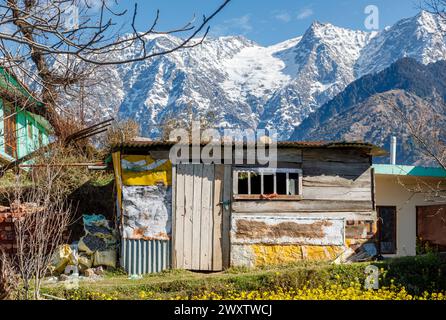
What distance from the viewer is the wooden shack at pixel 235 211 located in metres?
14.7

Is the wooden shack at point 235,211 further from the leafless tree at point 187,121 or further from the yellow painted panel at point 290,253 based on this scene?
the leafless tree at point 187,121

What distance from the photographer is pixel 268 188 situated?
16125 millimetres

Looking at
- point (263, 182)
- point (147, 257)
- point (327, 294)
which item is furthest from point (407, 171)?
point (327, 294)

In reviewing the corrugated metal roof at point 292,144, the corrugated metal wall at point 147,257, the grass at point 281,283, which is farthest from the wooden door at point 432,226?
the corrugated metal wall at point 147,257

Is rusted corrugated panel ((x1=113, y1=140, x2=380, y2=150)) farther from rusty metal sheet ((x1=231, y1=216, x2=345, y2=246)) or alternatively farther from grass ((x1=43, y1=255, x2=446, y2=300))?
grass ((x1=43, y1=255, x2=446, y2=300))

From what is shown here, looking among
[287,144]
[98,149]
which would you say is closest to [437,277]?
[287,144]

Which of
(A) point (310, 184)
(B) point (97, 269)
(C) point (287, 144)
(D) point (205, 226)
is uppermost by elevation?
(C) point (287, 144)

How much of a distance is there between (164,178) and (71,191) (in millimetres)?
5244

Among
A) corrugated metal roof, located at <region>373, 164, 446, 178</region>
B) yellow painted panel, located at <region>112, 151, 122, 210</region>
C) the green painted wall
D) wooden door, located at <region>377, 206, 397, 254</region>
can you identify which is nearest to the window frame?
yellow painted panel, located at <region>112, 151, 122, 210</region>

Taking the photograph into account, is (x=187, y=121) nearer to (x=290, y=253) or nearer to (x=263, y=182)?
(x=263, y=182)

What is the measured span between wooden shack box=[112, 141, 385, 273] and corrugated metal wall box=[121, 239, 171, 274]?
25mm

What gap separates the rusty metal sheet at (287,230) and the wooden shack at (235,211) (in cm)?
3
